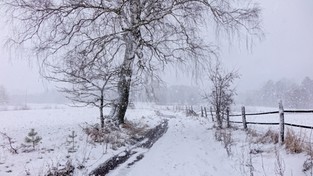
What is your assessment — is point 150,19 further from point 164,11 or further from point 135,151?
point 135,151

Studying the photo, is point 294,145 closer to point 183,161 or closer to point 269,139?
point 269,139

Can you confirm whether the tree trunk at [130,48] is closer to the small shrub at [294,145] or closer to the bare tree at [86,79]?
the bare tree at [86,79]

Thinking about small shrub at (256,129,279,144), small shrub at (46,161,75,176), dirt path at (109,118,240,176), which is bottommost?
dirt path at (109,118,240,176)

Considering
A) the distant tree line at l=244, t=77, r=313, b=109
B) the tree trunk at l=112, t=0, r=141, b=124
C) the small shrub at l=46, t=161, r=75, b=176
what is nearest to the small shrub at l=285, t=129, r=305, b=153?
the small shrub at l=46, t=161, r=75, b=176

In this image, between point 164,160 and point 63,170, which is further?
point 164,160

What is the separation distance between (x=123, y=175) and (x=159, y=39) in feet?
22.2

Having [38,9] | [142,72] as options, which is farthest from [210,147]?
[38,9]

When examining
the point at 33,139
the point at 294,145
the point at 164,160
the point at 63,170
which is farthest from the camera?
the point at 164,160

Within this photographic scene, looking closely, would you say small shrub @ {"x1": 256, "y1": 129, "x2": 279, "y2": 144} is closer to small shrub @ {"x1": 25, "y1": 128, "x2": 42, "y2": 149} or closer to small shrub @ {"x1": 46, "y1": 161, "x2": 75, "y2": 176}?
small shrub @ {"x1": 46, "y1": 161, "x2": 75, "y2": 176}

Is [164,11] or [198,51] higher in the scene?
[164,11]

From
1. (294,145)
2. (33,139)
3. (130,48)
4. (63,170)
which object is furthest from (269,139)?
(33,139)

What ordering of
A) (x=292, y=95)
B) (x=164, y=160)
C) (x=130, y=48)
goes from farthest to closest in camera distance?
(x=292, y=95) → (x=130, y=48) → (x=164, y=160)

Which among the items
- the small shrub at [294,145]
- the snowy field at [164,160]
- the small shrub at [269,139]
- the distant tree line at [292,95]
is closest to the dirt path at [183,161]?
the snowy field at [164,160]

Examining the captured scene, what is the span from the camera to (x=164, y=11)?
38.2ft
